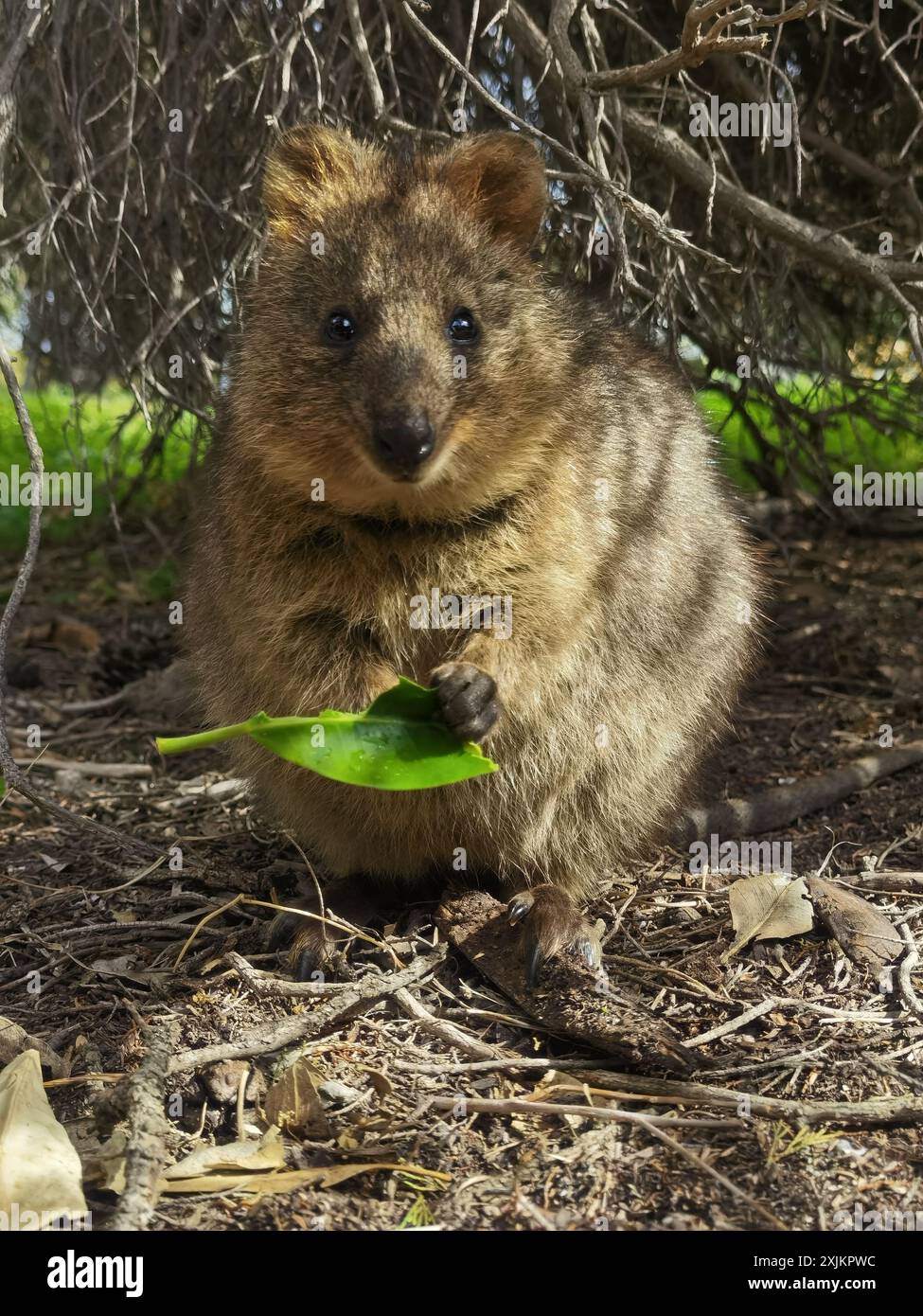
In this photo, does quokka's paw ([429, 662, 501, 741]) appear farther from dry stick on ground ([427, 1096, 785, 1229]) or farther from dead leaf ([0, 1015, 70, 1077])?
dead leaf ([0, 1015, 70, 1077])

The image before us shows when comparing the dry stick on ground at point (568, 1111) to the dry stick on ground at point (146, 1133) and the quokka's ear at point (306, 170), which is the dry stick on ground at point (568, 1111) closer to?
the dry stick on ground at point (146, 1133)

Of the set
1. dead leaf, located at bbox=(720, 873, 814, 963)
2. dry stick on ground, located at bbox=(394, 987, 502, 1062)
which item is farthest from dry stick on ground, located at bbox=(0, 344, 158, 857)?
dead leaf, located at bbox=(720, 873, 814, 963)

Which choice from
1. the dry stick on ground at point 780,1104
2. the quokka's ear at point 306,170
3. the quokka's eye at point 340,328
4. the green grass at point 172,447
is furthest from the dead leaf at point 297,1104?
the green grass at point 172,447

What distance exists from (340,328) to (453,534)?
0.69 m

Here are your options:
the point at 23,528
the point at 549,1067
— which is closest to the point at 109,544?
the point at 23,528

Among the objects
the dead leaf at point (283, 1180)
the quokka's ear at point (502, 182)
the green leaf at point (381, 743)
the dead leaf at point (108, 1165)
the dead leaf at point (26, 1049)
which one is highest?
the quokka's ear at point (502, 182)

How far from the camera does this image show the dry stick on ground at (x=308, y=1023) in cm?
332

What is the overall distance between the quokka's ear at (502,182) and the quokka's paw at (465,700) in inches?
57.0

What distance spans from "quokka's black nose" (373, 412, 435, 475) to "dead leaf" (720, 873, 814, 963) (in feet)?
5.60

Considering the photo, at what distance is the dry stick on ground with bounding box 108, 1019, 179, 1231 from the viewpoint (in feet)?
8.94

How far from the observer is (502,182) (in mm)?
4062

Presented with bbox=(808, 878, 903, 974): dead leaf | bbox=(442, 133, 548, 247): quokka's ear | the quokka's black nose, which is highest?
bbox=(442, 133, 548, 247): quokka's ear
